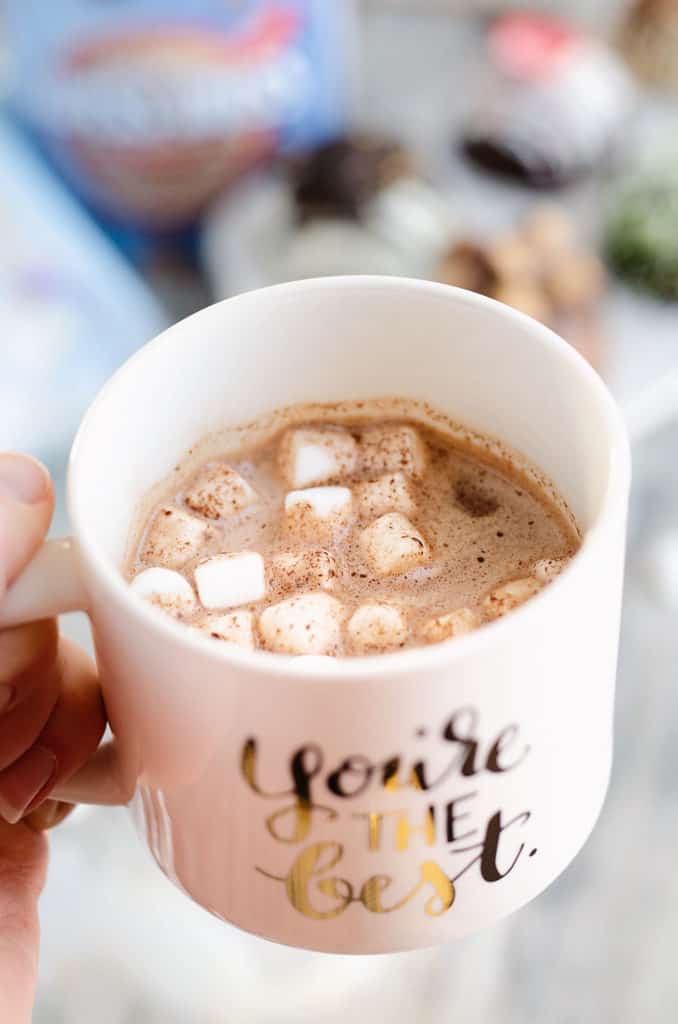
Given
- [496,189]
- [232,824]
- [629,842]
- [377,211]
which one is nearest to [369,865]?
[232,824]

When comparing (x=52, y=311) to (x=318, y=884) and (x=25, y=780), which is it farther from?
(x=318, y=884)

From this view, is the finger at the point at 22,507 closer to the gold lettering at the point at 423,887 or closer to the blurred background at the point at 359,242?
the gold lettering at the point at 423,887

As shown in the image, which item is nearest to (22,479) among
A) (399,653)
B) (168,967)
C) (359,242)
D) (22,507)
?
(22,507)

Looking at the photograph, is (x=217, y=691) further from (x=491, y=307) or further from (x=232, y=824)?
(x=491, y=307)

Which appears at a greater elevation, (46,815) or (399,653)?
(399,653)

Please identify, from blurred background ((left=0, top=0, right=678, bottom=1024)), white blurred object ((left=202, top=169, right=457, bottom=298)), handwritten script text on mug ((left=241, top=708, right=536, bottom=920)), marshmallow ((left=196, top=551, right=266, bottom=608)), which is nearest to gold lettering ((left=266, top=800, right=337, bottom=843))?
handwritten script text on mug ((left=241, top=708, right=536, bottom=920))

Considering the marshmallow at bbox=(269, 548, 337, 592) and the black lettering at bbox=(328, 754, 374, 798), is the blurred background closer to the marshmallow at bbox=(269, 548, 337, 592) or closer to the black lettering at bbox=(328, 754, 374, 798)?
the marshmallow at bbox=(269, 548, 337, 592)
